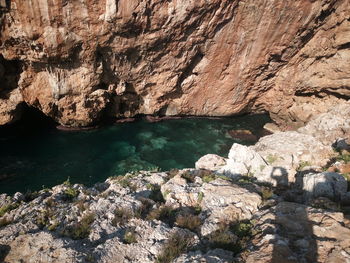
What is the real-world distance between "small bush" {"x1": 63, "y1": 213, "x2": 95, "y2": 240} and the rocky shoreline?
3cm

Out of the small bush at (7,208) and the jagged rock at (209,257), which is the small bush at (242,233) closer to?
the jagged rock at (209,257)

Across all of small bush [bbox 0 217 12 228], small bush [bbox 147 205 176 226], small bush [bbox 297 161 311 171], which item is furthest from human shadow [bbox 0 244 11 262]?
small bush [bbox 297 161 311 171]

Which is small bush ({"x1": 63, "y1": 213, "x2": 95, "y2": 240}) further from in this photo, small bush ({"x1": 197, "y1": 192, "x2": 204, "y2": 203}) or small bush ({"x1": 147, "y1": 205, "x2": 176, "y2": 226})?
small bush ({"x1": 197, "y1": 192, "x2": 204, "y2": 203})

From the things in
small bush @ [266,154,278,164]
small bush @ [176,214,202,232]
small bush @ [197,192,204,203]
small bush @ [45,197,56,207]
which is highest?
small bush @ [266,154,278,164]

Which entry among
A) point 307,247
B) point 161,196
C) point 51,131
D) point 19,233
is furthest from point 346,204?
point 51,131

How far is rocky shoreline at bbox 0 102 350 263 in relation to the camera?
6285mm

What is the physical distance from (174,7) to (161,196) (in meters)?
12.1

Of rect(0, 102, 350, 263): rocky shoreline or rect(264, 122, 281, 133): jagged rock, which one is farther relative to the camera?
rect(264, 122, 281, 133): jagged rock

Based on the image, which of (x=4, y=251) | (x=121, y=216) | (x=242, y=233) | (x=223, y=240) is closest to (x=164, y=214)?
(x=121, y=216)

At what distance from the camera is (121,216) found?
808 cm

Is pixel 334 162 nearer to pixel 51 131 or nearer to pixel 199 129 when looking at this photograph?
pixel 199 129

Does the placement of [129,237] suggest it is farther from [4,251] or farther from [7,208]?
[7,208]

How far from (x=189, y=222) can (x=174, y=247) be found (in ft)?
3.82

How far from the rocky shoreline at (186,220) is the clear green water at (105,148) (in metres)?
7.94
